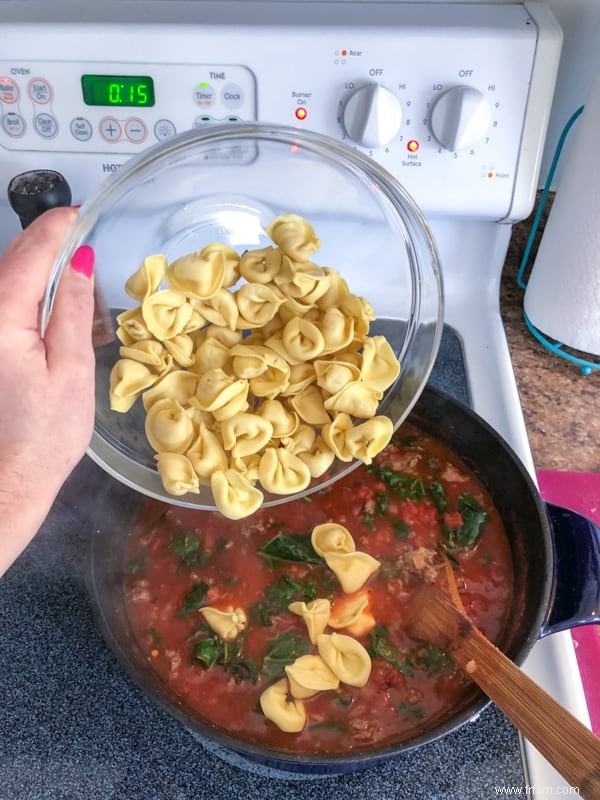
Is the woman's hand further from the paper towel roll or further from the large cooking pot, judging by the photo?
the paper towel roll

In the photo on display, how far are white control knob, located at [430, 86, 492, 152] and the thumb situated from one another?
0.51 meters

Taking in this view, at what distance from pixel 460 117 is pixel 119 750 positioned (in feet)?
2.70

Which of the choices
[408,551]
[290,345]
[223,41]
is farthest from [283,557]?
[223,41]

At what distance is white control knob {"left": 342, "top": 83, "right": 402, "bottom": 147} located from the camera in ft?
2.85

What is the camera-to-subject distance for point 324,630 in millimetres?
870

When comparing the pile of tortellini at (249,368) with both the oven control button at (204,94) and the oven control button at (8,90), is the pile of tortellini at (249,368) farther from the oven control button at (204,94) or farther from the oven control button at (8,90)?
the oven control button at (8,90)

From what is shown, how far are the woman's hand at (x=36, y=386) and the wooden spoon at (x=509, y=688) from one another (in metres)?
0.45

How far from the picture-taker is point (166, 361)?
2.61ft

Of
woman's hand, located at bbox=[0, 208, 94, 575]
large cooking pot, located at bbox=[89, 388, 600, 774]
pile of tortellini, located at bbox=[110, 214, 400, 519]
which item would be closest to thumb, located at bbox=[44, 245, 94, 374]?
woman's hand, located at bbox=[0, 208, 94, 575]

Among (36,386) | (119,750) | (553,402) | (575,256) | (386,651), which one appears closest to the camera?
(36,386)

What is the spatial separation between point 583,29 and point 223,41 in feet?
1.67

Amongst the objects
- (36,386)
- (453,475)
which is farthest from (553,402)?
(36,386)

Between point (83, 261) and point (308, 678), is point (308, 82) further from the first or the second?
A: point (308, 678)

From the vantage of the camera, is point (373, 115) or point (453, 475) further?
point (453, 475)
